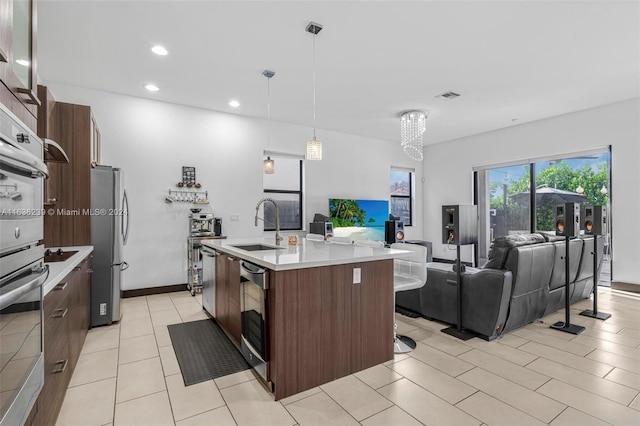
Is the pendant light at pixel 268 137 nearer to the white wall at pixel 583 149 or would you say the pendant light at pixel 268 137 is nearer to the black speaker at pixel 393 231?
the black speaker at pixel 393 231

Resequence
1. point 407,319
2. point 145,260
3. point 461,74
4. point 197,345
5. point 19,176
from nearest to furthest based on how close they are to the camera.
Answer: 1. point 19,176
2. point 197,345
3. point 407,319
4. point 461,74
5. point 145,260

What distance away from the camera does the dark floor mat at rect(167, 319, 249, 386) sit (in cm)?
244

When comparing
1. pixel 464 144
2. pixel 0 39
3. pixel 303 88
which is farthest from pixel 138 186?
pixel 464 144

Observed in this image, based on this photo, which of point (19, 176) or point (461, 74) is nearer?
point (19, 176)

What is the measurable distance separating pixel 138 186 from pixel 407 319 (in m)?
4.16

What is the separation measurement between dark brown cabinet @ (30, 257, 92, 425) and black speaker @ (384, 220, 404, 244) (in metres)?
5.42

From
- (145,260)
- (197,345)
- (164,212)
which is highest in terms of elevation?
(164,212)

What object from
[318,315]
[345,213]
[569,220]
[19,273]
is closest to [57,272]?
[19,273]

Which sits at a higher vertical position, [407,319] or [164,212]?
[164,212]

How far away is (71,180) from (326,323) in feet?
9.75

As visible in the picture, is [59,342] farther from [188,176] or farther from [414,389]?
[188,176]

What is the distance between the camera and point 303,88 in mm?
4473

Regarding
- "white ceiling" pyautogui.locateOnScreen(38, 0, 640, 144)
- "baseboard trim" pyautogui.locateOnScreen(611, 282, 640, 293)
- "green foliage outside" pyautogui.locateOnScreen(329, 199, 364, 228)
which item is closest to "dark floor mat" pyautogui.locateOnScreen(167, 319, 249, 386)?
"white ceiling" pyautogui.locateOnScreen(38, 0, 640, 144)

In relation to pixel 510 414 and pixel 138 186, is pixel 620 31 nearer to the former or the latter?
pixel 510 414
